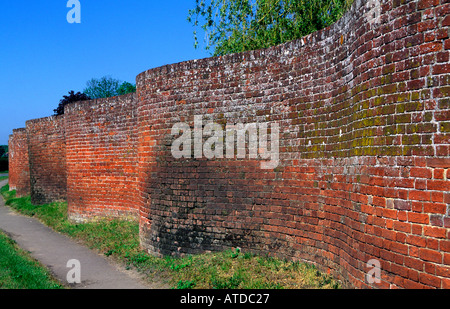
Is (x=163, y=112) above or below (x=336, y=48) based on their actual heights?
below

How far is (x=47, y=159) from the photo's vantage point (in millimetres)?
15812

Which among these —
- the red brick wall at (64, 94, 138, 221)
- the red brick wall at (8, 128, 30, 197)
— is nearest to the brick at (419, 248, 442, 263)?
the red brick wall at (64, 94, 138, 221)

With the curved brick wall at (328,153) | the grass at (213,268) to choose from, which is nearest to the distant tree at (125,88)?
the grass at (213,268)

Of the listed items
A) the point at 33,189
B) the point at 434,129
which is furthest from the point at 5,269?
the point at 33,189

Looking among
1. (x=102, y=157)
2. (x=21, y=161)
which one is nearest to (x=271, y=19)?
(x=102, y=157)

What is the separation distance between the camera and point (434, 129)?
140 inches

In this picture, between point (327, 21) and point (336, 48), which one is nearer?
point (336, 48)

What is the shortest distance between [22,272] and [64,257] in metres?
1.72

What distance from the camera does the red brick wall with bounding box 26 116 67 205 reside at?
1529 centimetres

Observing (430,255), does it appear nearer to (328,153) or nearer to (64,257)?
(328,153)

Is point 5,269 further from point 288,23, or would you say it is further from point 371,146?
point 288,23

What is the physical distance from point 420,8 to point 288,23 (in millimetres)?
8279
